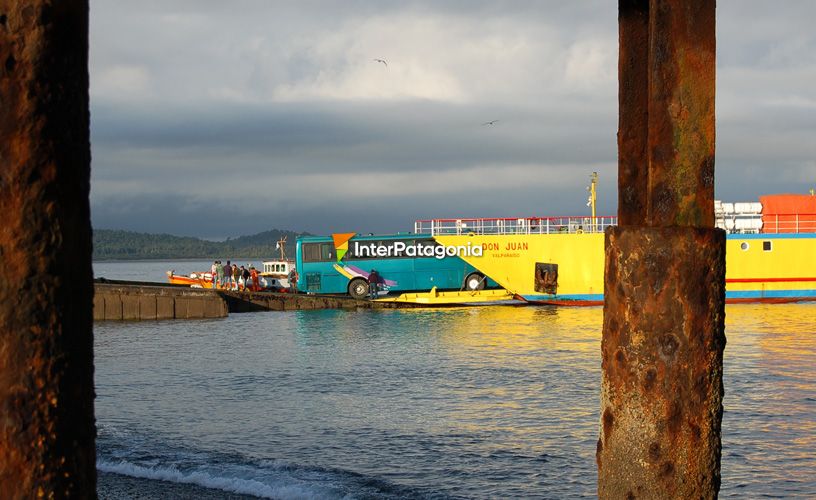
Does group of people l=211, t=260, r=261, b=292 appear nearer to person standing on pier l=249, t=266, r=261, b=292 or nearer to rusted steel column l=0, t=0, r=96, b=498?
person standing on pier l=249, t=266, r=261, b=292

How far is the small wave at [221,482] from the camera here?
1125cm

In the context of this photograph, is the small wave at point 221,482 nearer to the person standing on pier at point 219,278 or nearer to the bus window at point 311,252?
the bus window at point 311,252

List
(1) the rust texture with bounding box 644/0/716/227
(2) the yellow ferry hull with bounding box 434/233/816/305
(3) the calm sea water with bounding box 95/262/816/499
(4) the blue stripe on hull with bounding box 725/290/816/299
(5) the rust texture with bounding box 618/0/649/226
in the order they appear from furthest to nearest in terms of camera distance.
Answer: (4) the blue stripe on hull with bounding box 725/290/816/299, (2) the yellow ferry hull with bounding box 434/233/816/305, (3) the calm sea water with bounding box 95/262/816/499, (5) the rust texture with bounding box 618/0/649/226, (1) the rust texture with bounding box 644/0/716/227

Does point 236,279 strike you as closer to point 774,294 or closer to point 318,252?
point 318,252

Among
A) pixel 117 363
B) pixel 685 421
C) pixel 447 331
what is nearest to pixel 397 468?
pixel 685 421

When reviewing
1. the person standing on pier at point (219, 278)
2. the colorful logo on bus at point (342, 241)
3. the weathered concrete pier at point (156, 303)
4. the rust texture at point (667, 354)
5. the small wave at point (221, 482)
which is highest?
the colorful logo on bus at point (342, 241)

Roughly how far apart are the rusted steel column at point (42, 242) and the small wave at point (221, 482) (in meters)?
8.88

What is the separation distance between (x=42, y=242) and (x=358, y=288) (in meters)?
44.8

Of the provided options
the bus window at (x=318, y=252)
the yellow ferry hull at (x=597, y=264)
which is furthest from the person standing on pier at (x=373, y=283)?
the yellow ferry hull at (x=597, y=264)

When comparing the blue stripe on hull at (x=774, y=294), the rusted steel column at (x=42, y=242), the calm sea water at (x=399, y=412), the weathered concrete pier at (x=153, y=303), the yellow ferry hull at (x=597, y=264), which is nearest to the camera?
the rusted steel column at (x=42, y=242)

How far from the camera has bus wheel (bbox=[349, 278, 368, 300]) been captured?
1853 inches

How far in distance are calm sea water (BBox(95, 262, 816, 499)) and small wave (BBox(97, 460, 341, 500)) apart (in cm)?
3

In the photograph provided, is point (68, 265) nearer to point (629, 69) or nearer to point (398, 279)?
point (629, 69)

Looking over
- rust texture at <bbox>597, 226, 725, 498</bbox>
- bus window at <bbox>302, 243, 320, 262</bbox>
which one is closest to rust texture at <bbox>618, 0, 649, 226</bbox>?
rust texture at <bbox>597, 226, 725, 498</bbox>
